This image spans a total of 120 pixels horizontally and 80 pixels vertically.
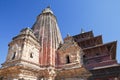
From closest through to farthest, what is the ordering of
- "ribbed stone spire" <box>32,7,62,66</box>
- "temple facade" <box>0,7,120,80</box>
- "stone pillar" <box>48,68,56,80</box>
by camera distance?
1. "temple facade" <box>0,7,120,80</box>
2. "stone pillar" <box>48,68,56,80</box>
3. "ribbed stone spire" <box>32,7,62,66</box>

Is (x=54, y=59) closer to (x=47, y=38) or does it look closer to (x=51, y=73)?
(x=51, y=73)

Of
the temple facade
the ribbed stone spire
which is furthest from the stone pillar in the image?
the ribbed stone spire

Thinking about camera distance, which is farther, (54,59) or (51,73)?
(54,59)

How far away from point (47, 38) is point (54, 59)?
3.64 meters

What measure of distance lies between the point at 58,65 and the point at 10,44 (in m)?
7.91

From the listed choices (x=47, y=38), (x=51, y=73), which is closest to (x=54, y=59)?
(x=51, y=73)

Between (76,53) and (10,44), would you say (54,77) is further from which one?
(10,44)

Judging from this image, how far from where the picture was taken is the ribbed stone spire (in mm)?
19141

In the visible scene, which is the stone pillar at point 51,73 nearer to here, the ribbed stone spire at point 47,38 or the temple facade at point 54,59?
the temple facade at point 54,59

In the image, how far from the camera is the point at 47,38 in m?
21.0

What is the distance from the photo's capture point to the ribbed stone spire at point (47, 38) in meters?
19.1

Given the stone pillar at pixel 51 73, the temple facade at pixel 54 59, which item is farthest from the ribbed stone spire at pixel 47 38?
the stone pillar at pixel 51 73

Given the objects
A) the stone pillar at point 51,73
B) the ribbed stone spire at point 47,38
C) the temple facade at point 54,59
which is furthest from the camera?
the ribbed stone spire at point 47,38

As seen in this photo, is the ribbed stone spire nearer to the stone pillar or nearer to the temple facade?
the temple facade
